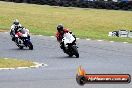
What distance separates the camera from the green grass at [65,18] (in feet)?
148

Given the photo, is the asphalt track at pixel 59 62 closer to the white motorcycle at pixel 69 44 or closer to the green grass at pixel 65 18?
the white motorcycle at pixel 69 44

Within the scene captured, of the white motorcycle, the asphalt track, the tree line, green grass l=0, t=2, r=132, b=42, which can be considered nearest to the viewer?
the asphalt track

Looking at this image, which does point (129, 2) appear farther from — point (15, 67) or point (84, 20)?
point (15, 67)

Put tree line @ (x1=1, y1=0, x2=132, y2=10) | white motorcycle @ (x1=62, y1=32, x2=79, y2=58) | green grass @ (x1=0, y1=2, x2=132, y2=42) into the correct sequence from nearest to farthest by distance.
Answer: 1. white motorcycle @ (x1=62, y1=32, x2=79, y2=58)
2. green grass @ (x1=0, y1=2, x2=132, y2=42)
3. tree line @ (x1=1, y1=0, x2=132, y2=10)

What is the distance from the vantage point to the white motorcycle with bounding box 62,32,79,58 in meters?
23.3

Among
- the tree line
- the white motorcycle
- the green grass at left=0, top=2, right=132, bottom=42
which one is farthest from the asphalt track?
the tree line

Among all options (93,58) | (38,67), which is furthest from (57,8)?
(38,67)

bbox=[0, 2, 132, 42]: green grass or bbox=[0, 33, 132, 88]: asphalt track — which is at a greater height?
bbox=[0, 33, 132, 88]: asphalt track

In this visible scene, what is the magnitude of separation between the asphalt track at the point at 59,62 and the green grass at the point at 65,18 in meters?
10.5

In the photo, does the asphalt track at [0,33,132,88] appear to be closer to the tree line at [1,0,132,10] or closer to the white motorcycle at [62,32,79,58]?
the white motorcycle at [62,32,79,58]

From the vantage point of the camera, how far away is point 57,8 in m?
58.2

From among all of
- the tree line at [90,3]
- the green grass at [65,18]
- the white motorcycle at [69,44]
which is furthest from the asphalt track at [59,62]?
the tree line at [90,3]

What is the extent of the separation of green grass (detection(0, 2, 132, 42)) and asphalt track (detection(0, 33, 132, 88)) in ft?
34.4

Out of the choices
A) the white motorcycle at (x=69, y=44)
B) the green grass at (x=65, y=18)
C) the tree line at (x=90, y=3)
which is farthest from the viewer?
the tree line at (x=90, y=3)
